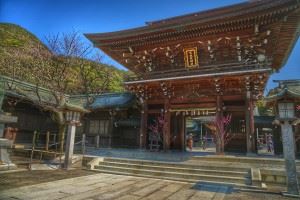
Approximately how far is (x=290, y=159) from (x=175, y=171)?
14.7ft

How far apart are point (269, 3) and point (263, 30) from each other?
5.14ft

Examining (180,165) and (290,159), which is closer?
(290,159)

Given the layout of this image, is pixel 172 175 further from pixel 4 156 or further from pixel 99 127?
pixel 99 127

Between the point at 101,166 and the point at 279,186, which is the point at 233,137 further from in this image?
the point at 101,166

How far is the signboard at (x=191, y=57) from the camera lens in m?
13.4

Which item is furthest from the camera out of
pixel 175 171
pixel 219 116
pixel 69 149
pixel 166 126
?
pixel 166 126

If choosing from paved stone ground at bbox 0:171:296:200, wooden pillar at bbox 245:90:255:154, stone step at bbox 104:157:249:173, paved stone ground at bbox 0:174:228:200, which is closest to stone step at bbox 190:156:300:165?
stone step at bbox 104:157:249:173

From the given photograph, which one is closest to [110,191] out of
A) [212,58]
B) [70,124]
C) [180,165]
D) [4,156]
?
[180,165]

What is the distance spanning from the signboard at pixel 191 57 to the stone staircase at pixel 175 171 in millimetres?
6800

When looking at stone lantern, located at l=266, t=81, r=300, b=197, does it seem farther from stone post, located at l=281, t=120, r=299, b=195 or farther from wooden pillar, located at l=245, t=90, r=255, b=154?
wooden pillar, located at l=245, t=90, r=255, b=154

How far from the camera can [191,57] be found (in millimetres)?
13531

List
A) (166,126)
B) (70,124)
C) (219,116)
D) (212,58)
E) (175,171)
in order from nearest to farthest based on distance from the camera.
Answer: (175,171)
(70,124)
(219,116)
(212,58)
(166,126)

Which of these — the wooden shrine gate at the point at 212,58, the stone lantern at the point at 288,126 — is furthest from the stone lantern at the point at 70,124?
the stone lantern at the point at 288,126

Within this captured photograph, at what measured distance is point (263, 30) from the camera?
37.8 ft
